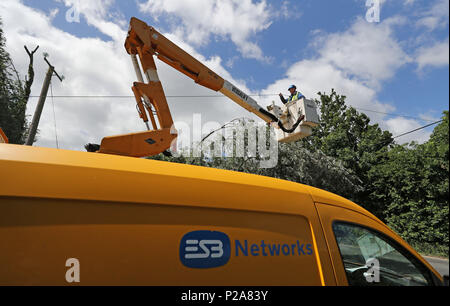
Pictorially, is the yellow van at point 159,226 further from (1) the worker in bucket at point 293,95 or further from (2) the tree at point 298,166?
(2) the tree at point 298,166

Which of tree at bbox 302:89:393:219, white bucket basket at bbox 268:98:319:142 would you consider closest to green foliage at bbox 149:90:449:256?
tree at bbox 302:89:393:219

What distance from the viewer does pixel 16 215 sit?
1099mm

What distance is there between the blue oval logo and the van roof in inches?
7.0

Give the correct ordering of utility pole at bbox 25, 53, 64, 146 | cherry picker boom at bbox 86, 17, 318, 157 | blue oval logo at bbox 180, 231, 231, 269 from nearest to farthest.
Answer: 1. blue oval logo at bbox 180, 231, 231, 269
2. cherry picker boom at bbox 86, 17, 318, 157
3. utility pole at bbox 25, 53, 64, 146

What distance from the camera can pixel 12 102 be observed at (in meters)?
16.5

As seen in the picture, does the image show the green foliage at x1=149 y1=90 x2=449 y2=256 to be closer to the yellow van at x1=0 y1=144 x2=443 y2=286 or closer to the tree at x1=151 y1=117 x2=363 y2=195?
the tree at x1=151 y1=117 x2=363 y2=195

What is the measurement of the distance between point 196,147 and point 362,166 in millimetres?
10698

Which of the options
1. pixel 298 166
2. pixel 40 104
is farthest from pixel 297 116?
pixel 40 104

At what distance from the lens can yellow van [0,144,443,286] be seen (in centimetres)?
112

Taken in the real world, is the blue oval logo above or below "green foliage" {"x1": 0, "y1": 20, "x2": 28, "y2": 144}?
below

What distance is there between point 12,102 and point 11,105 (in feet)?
1.18

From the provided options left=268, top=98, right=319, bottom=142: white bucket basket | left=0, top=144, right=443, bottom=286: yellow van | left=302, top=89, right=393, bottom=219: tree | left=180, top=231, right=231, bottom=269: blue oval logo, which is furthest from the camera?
left=302, top=89, right=393, bottom=219: tree

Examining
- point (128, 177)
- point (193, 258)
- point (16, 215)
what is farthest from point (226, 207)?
point (16, 215)

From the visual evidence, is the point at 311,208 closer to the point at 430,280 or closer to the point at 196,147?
the point at 430,280
